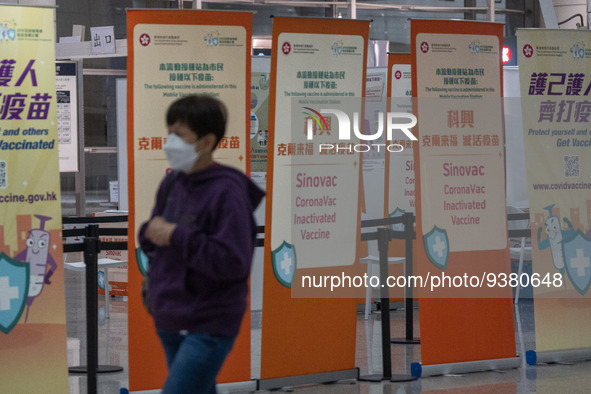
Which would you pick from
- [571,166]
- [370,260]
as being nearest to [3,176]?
[571,166]

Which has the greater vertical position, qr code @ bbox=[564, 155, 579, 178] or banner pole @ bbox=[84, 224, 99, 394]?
qr code @ bbox=[564, 155, 579, 178]

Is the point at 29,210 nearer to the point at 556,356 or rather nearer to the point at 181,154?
the point at 181,154

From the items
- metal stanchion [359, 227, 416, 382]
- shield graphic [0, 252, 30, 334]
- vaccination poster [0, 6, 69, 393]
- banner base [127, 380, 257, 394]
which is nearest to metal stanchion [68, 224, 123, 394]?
vaccination poster [0, 6, 69, 393]

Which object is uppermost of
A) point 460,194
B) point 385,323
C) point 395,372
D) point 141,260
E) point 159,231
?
point 460,194

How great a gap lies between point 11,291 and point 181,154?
2134 mm

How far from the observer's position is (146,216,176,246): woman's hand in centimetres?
261

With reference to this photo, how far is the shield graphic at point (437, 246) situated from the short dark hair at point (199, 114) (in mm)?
2805

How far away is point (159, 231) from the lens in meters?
2.63

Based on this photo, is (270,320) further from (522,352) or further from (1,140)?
(522,352)

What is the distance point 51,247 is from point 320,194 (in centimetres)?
143

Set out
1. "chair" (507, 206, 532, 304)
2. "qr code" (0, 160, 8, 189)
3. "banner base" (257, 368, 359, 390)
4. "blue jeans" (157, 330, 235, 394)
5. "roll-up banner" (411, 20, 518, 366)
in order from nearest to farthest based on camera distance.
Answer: "blue jeans" (157, 330, 235, 394)
"qr code" (0, 160, 8, 189)
"banner base" (257, 368, 359, 390)
"roll-up banner" (411, 20, 518, 366)
"chair" (507, 206, 532, 304)

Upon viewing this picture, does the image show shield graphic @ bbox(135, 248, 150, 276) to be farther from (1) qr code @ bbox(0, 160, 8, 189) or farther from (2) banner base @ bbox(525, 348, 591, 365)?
(2) banner base @ bbox(525, 348, 591, 365)

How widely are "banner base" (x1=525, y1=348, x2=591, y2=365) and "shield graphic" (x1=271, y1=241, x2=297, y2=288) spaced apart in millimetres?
1687

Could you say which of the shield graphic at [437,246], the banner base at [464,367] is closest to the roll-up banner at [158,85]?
the shield graphic at [437,246]
